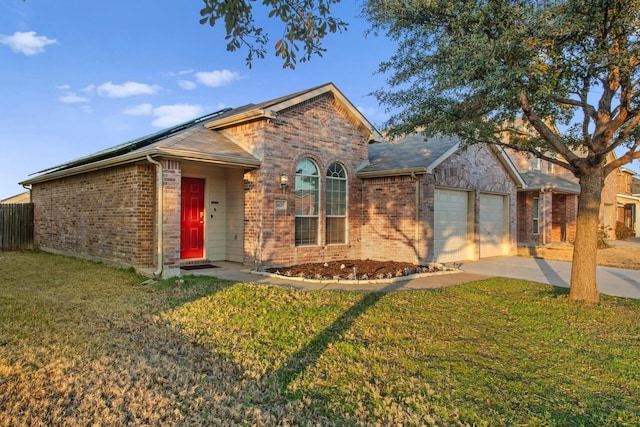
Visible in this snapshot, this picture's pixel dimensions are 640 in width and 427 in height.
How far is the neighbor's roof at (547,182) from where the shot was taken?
18.5 metres

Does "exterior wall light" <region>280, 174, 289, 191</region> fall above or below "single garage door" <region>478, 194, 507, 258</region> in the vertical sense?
above

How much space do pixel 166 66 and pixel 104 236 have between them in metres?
5.77

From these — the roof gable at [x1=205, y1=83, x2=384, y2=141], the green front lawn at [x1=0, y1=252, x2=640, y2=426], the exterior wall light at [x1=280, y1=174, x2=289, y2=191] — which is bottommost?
the green front lawn at [x1=0, y1=252, x2=640, y2=426]

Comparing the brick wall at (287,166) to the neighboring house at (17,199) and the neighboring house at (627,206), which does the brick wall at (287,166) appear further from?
the neighboring house at (627,206)

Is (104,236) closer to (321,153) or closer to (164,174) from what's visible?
(164,174)

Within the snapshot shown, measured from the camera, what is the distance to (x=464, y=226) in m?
14.4

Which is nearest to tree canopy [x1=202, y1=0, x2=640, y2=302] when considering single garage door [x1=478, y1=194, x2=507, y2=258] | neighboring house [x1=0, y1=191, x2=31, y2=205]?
single garage door [x1=478, y1=194, x2=507, y2=258]

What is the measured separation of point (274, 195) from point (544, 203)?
47.7ft

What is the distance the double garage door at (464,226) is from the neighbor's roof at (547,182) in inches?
120

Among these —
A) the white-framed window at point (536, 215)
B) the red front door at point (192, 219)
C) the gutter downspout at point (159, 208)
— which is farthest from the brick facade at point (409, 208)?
the white-framed window at point (536, 215)

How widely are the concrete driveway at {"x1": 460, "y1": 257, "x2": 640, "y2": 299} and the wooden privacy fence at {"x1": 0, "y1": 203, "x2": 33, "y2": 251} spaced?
16424mm

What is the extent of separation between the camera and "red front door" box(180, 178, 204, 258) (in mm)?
11508

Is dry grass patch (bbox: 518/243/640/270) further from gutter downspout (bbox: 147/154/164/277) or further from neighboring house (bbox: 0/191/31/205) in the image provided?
neighboring house (bbox: 0/191/31/205)

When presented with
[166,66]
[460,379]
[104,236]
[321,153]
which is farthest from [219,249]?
[460,379]
